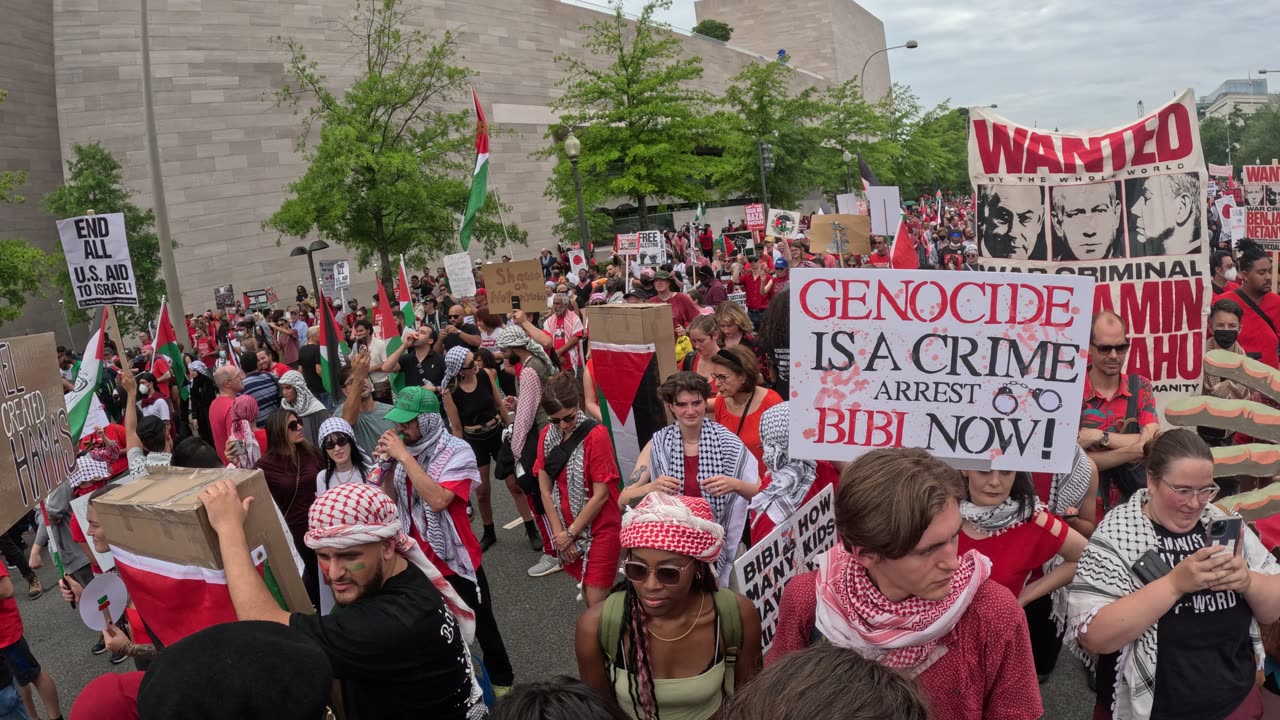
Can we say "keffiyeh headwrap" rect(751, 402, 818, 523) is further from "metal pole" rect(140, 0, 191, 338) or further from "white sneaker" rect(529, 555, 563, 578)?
"metal pole" rect(140, 0, 191, 338)

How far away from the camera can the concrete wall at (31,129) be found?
3169 centimetres

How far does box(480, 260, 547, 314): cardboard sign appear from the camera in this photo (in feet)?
37.6

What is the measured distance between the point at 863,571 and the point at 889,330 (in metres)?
1.28

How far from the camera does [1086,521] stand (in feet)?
12.9

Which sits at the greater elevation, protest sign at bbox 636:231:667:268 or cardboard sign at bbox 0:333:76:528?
protest sign at bbox 636:231:667:268

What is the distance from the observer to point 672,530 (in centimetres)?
291

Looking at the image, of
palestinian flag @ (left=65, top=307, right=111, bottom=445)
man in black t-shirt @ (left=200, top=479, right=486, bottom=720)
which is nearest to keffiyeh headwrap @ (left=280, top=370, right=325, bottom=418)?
palestinian flag @ (left=65, top=307, right=111, bottom=445)

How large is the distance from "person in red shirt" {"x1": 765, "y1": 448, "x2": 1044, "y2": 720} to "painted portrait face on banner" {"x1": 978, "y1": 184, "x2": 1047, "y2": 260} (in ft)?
10.7

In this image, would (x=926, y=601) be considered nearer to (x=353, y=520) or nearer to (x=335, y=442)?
(x=353, y=520)

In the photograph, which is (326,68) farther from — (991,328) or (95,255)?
(991,328)

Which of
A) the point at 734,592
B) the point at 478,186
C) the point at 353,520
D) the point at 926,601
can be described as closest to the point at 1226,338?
the point at 734,592

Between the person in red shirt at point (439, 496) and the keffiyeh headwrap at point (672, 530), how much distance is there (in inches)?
85.8

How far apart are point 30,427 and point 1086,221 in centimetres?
563

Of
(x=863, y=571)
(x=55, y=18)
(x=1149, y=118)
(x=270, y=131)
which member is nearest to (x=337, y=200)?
(x=270, y=131)
